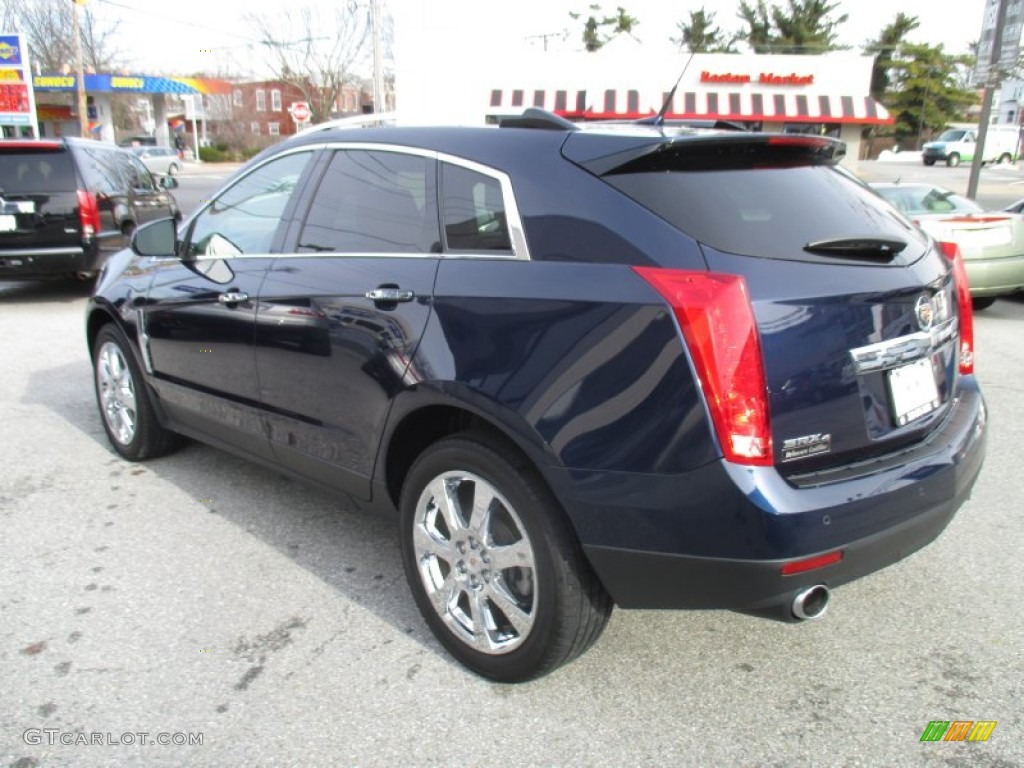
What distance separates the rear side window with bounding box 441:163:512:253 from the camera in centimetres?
268

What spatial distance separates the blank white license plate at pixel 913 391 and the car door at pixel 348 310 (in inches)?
56.8

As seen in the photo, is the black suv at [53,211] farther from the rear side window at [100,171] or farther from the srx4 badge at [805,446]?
the srx4 badge at [805,446]

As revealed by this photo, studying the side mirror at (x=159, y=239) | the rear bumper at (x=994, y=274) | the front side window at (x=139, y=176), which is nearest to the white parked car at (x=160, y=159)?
the front side window at (x=139, y=176)

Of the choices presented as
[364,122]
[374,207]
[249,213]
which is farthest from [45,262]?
[374,207]

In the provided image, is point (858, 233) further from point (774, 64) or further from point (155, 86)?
point (155, 86)

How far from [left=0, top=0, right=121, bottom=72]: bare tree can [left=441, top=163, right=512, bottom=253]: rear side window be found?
54.2m

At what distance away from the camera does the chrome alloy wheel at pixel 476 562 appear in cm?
263

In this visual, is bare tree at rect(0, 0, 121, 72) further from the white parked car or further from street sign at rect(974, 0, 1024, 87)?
street sign at rect(974, 0, 1024, 87)

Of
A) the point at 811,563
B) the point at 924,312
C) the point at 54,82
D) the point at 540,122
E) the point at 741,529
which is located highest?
the point at 54,82

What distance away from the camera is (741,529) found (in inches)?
85.4

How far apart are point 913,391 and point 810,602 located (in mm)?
730

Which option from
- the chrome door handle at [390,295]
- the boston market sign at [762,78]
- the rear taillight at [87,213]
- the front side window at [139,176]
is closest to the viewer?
the chrome door handle at [390,295]

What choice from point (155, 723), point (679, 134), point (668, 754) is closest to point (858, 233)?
point (679, 134)

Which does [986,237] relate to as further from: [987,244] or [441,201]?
[441,201]
